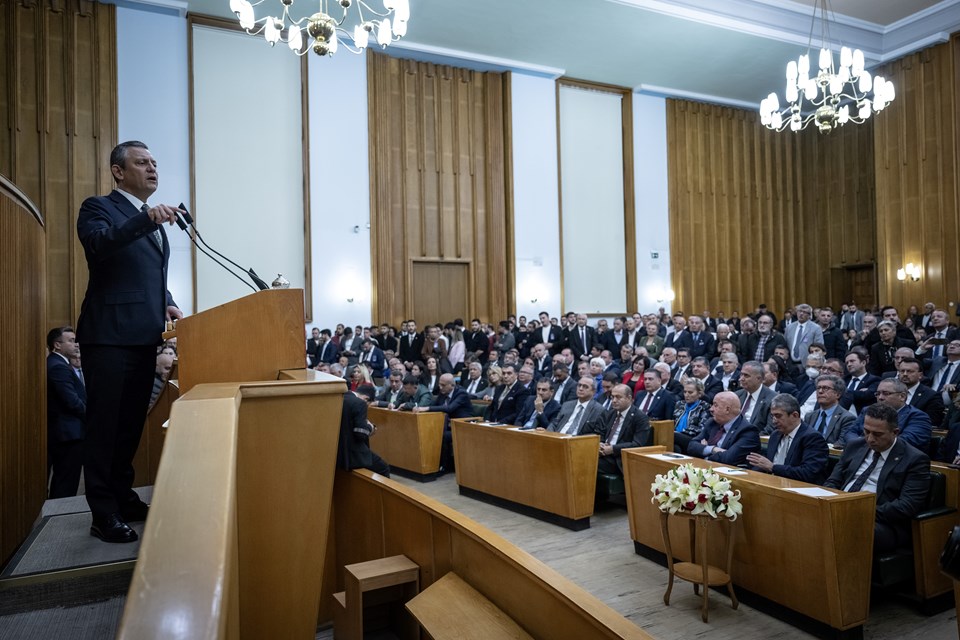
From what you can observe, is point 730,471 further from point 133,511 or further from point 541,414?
point 133,511

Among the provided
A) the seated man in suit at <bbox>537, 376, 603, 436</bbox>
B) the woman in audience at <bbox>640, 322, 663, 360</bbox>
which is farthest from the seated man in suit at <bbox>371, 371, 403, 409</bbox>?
the woman in audience at <bbox>640, 322, 663, 360</bbox>

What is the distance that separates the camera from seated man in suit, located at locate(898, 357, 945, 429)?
16.3 ft

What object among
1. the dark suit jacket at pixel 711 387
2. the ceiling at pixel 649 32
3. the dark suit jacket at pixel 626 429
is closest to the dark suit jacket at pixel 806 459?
the dark suit jacket at pixel 626 429

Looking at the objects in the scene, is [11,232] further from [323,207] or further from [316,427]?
[323,207]

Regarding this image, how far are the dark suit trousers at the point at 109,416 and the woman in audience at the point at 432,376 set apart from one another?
6.38 m

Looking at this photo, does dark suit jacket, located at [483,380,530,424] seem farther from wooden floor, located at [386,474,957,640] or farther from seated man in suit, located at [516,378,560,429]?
wooden floor, located at [386,474,957,640]

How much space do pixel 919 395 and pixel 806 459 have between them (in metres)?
1.83

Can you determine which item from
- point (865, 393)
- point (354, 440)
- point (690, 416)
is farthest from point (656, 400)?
point (354, 440)

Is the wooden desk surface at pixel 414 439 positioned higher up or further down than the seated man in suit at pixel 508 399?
further down

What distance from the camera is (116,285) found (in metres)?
1.94

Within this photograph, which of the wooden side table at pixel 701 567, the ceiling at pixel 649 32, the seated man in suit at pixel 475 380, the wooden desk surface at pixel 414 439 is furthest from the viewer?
the ceiling at pixel 649 32

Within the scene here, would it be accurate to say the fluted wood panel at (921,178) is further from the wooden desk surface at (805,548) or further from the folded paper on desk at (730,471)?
the wooden desk surface at (805,548)

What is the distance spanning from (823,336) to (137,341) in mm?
8453

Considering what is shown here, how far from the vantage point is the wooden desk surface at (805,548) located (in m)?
2.95
